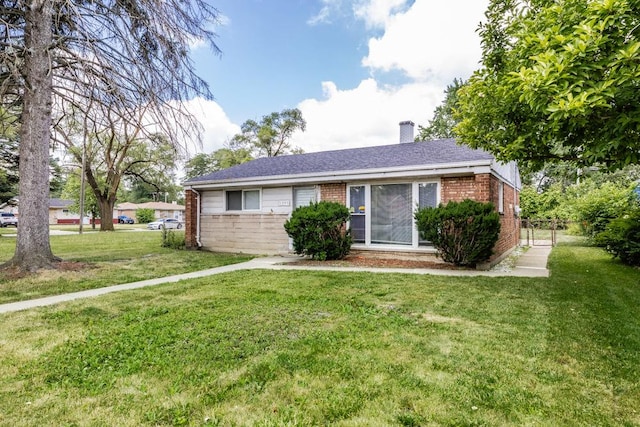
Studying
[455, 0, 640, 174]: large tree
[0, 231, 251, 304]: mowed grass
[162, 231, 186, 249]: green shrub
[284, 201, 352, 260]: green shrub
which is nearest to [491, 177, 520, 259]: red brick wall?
[284, 201, 352, 260]: green shrub

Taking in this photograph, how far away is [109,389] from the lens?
8.91 ft

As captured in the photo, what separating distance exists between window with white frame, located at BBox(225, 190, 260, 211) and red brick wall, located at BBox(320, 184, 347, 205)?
255 centimetres

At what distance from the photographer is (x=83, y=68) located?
7492 mm

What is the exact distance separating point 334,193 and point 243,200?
355 cm

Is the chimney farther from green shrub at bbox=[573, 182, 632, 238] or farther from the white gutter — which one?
green shrub at bbox=[573, 182, 632, 238]

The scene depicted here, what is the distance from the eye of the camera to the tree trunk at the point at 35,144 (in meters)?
7.54

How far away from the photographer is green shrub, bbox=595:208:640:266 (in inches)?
343

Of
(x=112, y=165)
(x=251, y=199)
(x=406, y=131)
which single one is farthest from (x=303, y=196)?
(x=112, y=165)

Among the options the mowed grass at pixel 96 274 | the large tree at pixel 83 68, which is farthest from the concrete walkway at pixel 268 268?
the large tree at pixel 83 68

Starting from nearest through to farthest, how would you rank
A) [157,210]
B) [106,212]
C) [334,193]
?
[334,193] < [106,212] < [157,210]

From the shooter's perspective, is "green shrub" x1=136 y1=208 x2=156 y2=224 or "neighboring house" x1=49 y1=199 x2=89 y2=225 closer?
"green shrub" x1=136 y1=208 x2=156 y2=224

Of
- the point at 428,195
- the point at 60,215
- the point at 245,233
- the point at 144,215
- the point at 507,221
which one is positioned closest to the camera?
the point at 428,195

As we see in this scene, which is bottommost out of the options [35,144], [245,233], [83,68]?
[245,233]

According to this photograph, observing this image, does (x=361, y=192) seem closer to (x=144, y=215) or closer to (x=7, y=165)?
(x=7, y=165)
